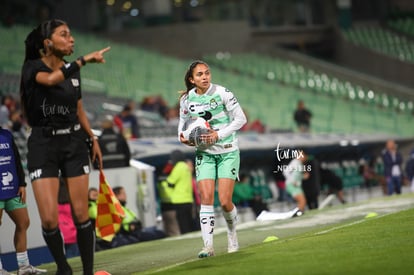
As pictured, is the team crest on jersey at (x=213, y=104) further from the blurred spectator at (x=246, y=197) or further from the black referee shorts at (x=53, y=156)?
the blurred spectator at (x=246, y=197)

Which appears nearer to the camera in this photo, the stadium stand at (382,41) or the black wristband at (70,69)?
the black wristband at (70,69)

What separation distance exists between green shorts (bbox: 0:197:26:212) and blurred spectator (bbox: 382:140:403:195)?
1709 centimetres

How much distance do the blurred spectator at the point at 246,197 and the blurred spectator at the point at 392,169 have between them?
4904 mm

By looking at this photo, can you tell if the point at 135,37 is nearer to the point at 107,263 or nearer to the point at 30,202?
the point at 30,202

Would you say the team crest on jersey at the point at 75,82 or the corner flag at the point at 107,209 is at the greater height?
the team crest on jersey at the point at 75,82

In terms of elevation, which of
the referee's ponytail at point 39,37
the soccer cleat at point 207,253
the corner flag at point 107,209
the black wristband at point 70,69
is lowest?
the soccer cleat at point 207,253

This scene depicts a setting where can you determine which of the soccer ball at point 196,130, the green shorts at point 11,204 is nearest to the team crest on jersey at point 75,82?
the soccer ball at point 196,130

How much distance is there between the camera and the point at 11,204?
1295 centimetres

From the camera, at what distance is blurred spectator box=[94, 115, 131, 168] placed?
2048 centimetres

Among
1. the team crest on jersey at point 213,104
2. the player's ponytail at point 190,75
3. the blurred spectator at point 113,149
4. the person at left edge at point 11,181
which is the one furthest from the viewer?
the blurred spectator at point 113,149

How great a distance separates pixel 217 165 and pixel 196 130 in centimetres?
51

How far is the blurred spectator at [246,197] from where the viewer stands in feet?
79.2

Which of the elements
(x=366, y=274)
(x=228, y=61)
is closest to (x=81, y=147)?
(x=366, y=274)

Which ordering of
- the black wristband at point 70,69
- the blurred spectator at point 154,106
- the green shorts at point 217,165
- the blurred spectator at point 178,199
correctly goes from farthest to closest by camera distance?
1. the blurred spectator at point 154,106
2. the blurred spectator at point 178,199
3. the green shorts at point 217,165
4. the black wristband at point 70,69
